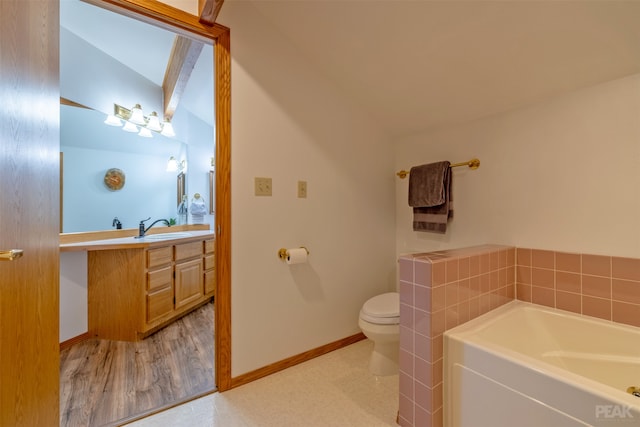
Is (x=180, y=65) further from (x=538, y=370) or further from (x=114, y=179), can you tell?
(x=538, y=370)

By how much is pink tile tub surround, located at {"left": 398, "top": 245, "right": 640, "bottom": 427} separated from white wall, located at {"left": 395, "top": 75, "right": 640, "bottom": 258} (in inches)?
4.0

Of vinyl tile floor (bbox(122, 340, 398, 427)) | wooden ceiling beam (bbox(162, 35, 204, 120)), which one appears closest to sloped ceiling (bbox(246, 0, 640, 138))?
wooden ceiling beam (bbox(162, 35, 204, 120))

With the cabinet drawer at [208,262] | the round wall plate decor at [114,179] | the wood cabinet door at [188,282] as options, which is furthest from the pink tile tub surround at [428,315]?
the round wall plate decor at [114,179]

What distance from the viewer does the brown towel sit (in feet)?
6.37

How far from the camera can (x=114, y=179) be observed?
2.81 meters

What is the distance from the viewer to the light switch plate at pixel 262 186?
5.47 feet

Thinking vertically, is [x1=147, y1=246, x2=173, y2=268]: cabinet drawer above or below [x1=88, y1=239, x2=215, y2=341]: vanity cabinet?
above

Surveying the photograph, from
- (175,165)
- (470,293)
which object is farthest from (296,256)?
(175,165)

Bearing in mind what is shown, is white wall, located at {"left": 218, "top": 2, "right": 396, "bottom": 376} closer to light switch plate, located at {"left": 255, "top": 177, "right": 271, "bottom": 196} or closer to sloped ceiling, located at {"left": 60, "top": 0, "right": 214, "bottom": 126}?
light switch plate, located at {"left": 255, "top": 177, "right": 271, "bottom": 196}

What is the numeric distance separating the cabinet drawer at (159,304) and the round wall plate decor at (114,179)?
1.25 meters

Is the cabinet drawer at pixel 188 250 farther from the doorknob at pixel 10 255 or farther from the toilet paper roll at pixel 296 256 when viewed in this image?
the doorknob at pixel 10 255

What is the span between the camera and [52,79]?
1051 mm

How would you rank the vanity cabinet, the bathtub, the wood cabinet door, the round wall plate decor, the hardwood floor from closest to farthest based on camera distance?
the bathtub < the hardwood floor < the vanity cabinet < the wood cabinet door < the round wall plate decor

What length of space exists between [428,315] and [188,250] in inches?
95.2
